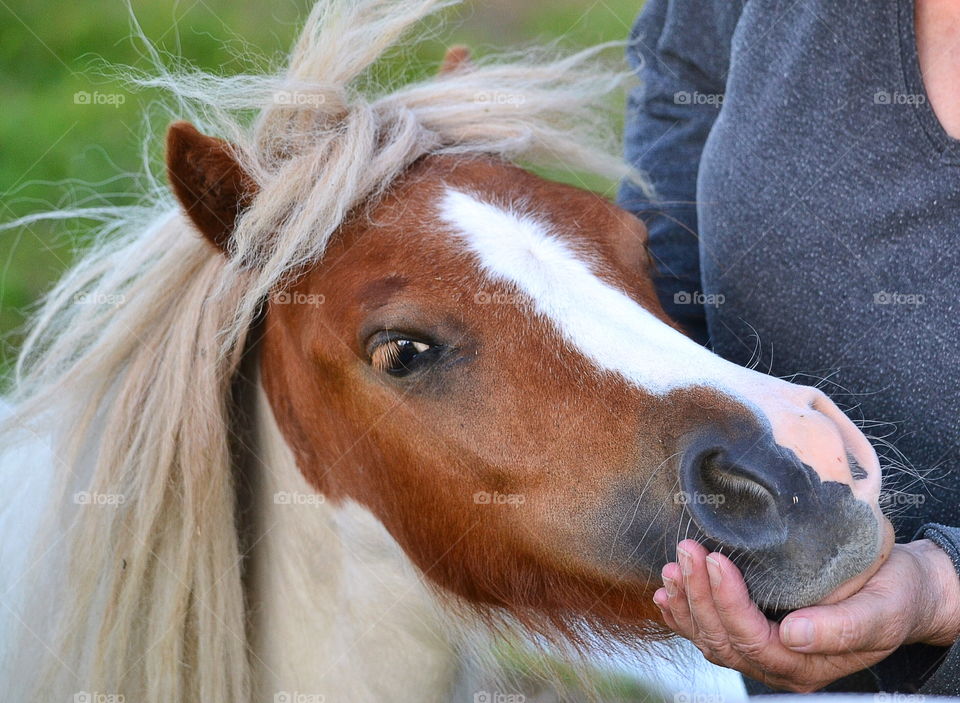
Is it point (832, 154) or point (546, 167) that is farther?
point (546, 167)

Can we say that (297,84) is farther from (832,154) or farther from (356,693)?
(356,693)

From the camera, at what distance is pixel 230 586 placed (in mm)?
1681

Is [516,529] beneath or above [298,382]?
beneath

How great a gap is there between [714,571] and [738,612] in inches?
2.9

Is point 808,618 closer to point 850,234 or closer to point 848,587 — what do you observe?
point 848,587

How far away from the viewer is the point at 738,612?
124cm

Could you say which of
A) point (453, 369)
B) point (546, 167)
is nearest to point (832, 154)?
point (546, 167)

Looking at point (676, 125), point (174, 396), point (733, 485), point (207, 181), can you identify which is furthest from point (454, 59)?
point (733, 485)

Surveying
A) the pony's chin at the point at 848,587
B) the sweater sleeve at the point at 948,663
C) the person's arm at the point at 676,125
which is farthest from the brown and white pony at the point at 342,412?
the person's arm at the point at 676,125

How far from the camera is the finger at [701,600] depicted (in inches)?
48.8

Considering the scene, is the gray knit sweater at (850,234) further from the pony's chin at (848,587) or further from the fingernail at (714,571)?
the fingernail at (714,571)

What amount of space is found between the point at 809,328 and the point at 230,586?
4.13ft

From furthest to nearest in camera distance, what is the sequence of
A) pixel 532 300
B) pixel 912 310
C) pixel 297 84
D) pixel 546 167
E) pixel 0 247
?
pixel 0 247 → pixel 546 167 → pixel 297 84 → pixel 912 310 → pixel 532 300

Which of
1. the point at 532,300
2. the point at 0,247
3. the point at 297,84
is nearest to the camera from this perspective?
the point at 532,300
